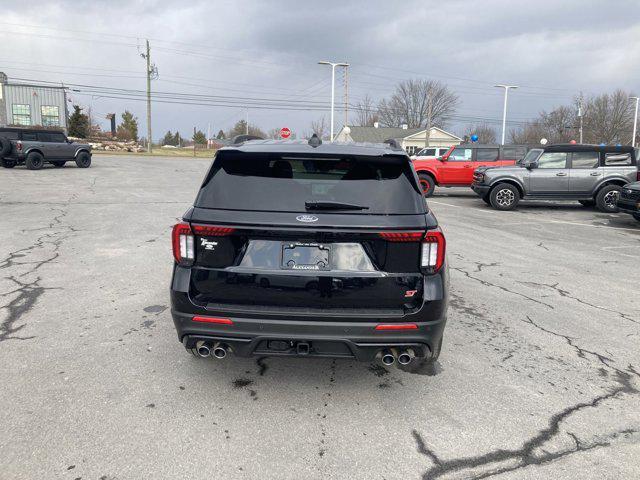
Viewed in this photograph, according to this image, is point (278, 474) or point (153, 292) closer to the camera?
point (278, 474)

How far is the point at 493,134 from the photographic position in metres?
93.6

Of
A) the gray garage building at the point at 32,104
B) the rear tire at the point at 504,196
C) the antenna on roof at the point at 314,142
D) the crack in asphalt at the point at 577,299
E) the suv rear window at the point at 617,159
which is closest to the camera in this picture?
the antenna on roof at the point at 314,142

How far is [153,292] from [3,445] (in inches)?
117

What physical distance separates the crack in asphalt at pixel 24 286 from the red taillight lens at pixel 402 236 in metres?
3.43

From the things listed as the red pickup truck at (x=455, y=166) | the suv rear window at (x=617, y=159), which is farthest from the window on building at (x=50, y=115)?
the suv rear window at (x=617, y=159)

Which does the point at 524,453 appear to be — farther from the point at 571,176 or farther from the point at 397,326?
the point at 571,176

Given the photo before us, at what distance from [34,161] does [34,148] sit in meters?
0.60

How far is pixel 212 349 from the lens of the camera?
10.5ft

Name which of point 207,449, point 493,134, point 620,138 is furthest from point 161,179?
point 493,134

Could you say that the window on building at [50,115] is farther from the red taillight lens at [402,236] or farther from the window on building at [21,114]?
the red taillight lens at [402,236]

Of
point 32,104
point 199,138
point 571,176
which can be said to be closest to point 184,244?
point 571,176

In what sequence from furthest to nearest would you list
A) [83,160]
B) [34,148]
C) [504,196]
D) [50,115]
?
[50,115]
[83,160]
[34,148]
[504,196]

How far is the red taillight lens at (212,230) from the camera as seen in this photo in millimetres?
3047

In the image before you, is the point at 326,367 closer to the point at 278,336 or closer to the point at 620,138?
the point at 278,336
